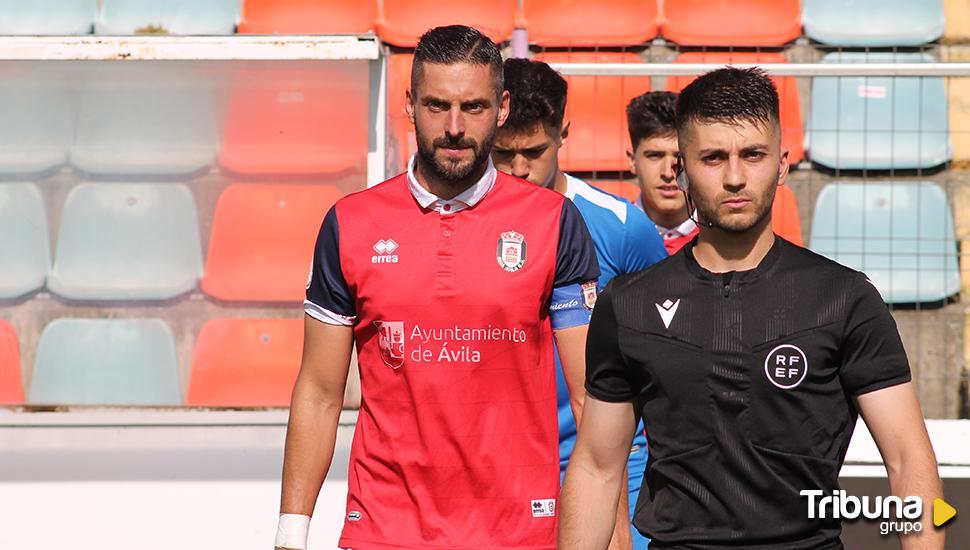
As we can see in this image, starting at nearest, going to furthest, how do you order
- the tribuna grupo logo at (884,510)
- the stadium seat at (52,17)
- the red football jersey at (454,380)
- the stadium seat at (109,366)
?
the tribuna grupo logo at (884,510)
the red football jersey at (454,380)
the stadium seat at (109,366)
the stadium seat at (52,17)

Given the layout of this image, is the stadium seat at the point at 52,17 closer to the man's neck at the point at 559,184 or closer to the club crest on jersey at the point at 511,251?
the man's neck at the point at 559,184

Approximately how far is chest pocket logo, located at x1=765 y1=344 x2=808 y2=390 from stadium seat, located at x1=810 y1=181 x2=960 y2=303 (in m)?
3.12

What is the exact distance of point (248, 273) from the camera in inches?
199

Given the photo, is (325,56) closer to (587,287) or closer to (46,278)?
(46,278)

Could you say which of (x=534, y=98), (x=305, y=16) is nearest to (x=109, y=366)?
(x=534, y=98)

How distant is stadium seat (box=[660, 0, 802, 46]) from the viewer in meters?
7.36

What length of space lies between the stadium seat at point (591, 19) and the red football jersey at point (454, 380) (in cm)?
441

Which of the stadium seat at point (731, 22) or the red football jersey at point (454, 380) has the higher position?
the stadium seat at point (731, 22)

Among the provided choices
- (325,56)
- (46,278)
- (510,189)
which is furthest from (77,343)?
(510,189)

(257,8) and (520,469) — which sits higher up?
(257,8)

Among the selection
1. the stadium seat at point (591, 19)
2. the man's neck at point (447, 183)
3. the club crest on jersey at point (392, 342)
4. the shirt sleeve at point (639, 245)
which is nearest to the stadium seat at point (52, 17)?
the stadium seat at point (591, 19)

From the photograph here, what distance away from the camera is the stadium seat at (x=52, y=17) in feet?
24.0

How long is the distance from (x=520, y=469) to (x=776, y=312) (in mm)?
894

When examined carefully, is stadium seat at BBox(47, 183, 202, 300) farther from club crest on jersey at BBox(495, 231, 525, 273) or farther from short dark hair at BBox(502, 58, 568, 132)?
club crest on jersey at BBox(495, 231, 525, 273)
